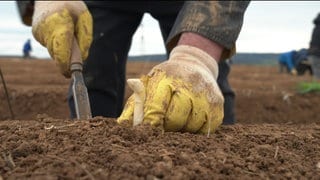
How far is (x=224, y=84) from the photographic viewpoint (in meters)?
3.12

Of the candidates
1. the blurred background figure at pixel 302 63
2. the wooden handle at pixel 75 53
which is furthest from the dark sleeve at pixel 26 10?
the blurred background figure at pixel 302 63

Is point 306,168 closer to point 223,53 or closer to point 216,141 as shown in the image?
point 216,141

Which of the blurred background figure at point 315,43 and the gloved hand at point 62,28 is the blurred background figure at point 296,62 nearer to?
the blurred background figure at point 315,43

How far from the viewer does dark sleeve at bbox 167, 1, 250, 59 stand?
1.97 m

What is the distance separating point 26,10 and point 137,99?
1.26 metres

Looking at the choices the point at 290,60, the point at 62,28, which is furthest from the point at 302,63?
the point at 62,28

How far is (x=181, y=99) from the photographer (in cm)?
155

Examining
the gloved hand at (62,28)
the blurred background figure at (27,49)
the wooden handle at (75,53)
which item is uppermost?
the gloved hand at (62,28)

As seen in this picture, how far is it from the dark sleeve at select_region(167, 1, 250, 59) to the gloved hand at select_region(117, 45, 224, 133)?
0.21m

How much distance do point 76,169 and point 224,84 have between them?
215 cm

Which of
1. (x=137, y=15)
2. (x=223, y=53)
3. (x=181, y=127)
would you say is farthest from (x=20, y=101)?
(x=181, y=127)

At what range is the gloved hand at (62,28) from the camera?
204 centimetres

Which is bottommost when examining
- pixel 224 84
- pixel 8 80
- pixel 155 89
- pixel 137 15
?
pixel 8 80

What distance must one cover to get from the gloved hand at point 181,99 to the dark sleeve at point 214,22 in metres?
0.21
